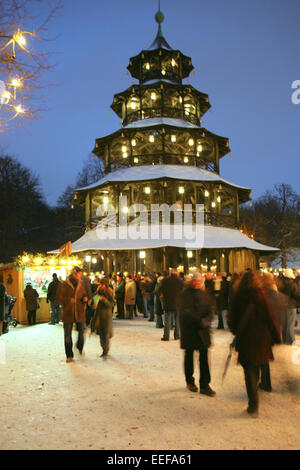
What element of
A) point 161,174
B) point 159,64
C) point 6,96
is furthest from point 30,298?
point 159,64

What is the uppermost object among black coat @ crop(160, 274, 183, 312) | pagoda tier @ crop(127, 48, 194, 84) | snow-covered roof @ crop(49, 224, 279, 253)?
pagoda tier @ crop(127, 48, 194, 84)

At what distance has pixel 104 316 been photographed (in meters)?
7.98

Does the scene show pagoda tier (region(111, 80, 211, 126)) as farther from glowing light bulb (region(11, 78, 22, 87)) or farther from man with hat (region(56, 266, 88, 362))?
glowing light bulb (region(11, 78, 22, 87))

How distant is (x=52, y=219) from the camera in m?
49.9

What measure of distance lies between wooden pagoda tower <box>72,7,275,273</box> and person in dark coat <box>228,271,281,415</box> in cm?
1628

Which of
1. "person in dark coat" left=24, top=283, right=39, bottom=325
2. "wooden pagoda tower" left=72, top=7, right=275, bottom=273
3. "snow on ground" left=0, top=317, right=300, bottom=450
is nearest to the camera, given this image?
"snow on ground" left=0, top=317, right=300, bottom=450

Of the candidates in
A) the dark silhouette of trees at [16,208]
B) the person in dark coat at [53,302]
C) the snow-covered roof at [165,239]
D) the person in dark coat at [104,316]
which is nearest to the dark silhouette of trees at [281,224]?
the snow-covered roof at [165,239]

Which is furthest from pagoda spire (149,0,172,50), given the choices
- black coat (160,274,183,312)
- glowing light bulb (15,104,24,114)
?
glowing light bulb (15,104,24,114)

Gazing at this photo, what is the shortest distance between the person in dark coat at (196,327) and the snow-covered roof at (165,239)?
1520 cm

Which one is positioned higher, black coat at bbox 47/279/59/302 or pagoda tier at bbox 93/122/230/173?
pagoda tier at bbox 93/122/230/173

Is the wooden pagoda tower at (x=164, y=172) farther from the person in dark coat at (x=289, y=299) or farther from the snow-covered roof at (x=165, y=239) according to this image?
the person in dark coat at (x=289, y=299)

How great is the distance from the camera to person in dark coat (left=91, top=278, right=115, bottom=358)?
7.99 m

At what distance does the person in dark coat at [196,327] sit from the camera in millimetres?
5488
